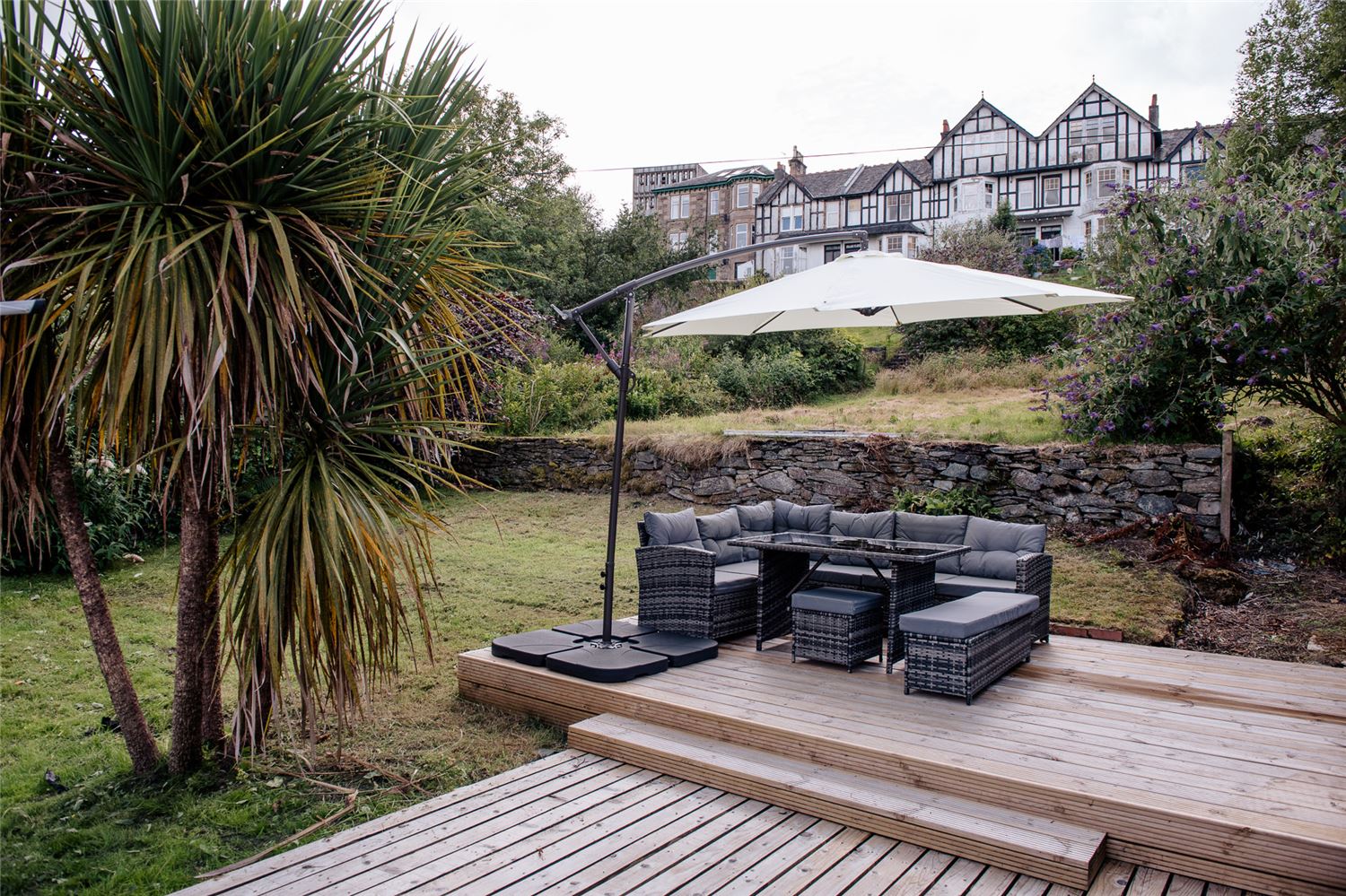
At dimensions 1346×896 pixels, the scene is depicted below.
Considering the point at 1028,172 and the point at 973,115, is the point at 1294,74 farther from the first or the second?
the point at 973,115

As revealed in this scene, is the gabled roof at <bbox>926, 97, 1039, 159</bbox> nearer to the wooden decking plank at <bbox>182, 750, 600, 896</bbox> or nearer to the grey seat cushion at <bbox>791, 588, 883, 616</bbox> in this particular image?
the grey seat cushion at <bbox>791, 588, 883, 616</bbox>

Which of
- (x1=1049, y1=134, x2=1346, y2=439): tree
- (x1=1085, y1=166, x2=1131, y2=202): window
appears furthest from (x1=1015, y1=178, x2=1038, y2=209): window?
(x1=1049, y1=134, x2=1346, y2=439): tree

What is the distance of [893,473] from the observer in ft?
30.7

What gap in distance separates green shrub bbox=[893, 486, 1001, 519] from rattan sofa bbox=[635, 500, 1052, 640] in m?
2.18

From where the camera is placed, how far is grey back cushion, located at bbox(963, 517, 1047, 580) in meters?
5.83

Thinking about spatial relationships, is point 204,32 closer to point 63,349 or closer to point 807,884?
point 63,349

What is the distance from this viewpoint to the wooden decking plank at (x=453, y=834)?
2818mm

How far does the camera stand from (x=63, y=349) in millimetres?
2887

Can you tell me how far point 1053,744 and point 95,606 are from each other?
4.04 m

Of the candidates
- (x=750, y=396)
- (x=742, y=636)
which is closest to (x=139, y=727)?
(x=742, y=636)

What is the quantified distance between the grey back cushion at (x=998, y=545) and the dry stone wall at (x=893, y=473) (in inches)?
102

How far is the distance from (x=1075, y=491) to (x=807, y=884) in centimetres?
651

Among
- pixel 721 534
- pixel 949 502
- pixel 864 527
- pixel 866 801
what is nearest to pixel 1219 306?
pixel 949 502

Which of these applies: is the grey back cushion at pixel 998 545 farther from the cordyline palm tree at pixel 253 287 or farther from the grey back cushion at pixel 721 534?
the cordyline palm tree at pixel 253 287
